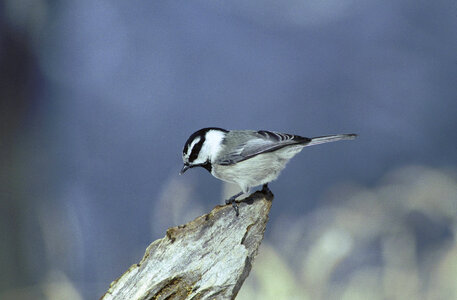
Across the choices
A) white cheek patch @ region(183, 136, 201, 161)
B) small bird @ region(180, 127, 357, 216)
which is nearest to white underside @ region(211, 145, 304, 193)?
small bird @ region(180, 127, 357, 216)

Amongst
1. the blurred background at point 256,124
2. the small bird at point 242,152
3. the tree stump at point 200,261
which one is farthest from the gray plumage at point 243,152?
the blurred background at point 256,124

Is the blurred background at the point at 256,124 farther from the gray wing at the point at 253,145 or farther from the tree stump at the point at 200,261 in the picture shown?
the tree stump at the point at 200,261

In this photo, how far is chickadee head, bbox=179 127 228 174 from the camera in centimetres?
196

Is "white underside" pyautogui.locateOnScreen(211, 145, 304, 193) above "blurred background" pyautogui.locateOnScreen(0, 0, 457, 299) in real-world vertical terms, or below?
below

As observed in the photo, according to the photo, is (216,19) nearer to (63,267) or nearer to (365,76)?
(365,76)

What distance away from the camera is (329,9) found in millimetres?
2672

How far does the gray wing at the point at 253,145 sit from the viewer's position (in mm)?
1979

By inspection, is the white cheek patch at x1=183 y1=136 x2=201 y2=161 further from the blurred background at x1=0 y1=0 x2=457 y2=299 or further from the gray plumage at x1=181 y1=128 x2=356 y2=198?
the blurred background at x1=0 y1=0 x2=457 y2=299

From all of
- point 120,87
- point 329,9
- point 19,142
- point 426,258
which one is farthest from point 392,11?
point 19,142

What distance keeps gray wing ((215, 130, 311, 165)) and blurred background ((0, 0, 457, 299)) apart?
71 cm

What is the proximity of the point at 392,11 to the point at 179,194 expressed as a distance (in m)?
1.54

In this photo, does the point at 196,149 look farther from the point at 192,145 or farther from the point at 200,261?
the point at 200,261

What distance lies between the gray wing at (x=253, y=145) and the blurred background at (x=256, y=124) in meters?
0.71

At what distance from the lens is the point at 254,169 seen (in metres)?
2.00
